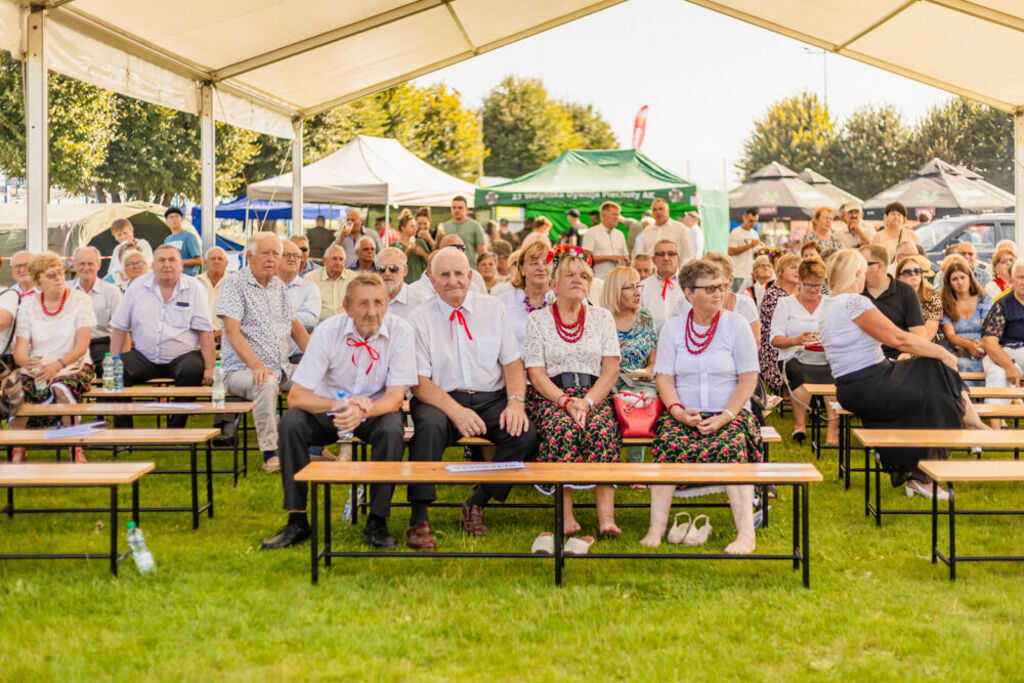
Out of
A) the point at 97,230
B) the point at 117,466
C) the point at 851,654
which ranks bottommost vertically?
the point at 851,654

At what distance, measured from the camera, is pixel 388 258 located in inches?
283

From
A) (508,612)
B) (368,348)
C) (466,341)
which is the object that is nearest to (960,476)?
(508,612)

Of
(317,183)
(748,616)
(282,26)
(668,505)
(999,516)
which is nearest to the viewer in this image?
(748,616)

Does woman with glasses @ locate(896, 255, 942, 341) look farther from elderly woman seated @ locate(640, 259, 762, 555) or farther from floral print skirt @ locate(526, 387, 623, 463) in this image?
floral print skirt @ locate(526, 387, 623, 463)

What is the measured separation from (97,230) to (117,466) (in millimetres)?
20036

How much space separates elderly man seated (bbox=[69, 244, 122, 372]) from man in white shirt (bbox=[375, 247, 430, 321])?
2.50 meters

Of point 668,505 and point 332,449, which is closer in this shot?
point 668,505

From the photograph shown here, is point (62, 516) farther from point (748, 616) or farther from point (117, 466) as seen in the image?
point (748, 616)

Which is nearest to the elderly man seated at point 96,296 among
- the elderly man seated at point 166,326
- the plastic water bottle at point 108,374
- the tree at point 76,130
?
the elderly man seated at point 166,326

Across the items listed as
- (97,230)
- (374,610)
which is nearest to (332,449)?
(374,610)

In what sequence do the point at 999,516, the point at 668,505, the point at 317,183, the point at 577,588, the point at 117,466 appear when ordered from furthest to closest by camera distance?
the point at 317,183 < the point at 999,516 < the point at 668,505 < the point at 117,466 < the point at 577,588

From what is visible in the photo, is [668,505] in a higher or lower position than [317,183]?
lower

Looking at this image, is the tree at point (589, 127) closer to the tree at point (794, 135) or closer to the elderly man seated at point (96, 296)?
the tree at point (794, 135)

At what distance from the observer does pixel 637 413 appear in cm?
536
